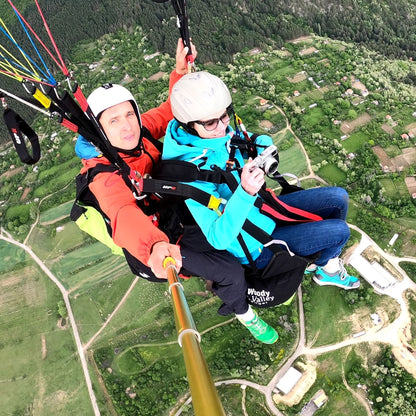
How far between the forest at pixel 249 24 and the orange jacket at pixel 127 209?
24.6 meters

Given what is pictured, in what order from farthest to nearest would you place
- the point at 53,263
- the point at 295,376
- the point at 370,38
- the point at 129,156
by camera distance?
the point at 370,38 → the point at 53,263 → the point at 295,376 → the point at 129,156

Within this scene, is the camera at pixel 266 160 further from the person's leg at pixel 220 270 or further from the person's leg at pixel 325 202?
the person's leg at pixel 325 202

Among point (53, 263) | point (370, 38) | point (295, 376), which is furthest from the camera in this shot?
point (370, 38)

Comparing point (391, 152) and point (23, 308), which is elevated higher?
point (391, 152)

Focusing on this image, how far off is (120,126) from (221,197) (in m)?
1.52

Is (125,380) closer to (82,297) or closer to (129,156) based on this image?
(82,297)

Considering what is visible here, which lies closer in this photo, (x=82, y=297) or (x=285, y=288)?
(x=285, y=288)

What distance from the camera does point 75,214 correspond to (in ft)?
13.8

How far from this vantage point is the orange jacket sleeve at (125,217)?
2.83m

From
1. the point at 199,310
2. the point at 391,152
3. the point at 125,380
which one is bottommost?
the point at 125,380

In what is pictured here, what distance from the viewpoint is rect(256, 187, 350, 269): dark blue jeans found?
440cm

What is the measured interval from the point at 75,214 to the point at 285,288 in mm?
3111

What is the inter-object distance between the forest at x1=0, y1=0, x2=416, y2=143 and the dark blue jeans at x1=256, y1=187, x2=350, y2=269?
24.2 meters

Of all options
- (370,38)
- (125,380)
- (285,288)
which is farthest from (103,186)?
(370,38)
